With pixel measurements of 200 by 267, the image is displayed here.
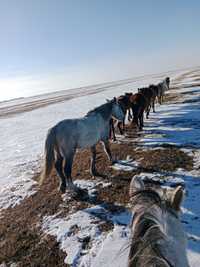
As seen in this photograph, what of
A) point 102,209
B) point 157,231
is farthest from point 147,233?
point 102,209

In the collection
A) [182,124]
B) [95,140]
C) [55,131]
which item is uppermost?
[55,131]

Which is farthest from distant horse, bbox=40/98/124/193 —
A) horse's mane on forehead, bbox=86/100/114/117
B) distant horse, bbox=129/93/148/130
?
distant horse, bbox=129/93/148/130

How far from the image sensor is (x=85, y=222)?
4.66m

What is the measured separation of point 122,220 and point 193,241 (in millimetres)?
1254

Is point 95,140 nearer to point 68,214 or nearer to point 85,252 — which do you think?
point 68,214

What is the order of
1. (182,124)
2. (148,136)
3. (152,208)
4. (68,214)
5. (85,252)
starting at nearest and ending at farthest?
(152,208) → (85,252) → (68,214) → (148,136) → (182,124)

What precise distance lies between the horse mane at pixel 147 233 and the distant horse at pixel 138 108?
9074mm

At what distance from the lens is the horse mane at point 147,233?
48.4 inches

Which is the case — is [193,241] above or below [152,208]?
below

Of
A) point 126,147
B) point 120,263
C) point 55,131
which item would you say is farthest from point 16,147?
point 120,263

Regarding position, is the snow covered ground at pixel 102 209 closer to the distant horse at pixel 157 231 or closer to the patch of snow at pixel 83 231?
the patch of snow at pixel 83 231

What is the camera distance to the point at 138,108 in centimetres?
1075

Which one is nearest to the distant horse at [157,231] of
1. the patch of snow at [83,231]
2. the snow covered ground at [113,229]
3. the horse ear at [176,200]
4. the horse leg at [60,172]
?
the horse ear at [176,200]

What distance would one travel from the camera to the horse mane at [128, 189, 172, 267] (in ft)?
4.04
